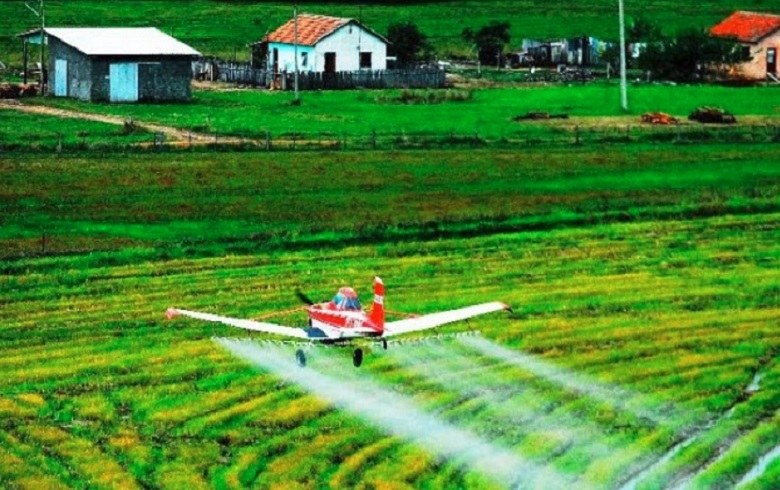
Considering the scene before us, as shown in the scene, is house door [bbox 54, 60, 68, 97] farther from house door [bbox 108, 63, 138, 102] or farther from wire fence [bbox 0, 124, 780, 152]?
wire fence [bbox 0, 124, 780, 152]

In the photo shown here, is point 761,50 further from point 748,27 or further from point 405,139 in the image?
point 405,139

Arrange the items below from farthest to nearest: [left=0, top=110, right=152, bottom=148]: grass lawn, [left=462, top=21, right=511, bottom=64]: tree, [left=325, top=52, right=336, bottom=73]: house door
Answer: [left=462, top=21, right=511, bottom=64]: tree → [left=325, top=52, right=336, bottom=73]: house door → [left=0, top=110, right=152, bottom=148]: grass lawn

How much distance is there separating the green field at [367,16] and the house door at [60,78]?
26.4 meters

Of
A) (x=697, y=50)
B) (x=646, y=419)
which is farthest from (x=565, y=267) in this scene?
(x=697, y=50)

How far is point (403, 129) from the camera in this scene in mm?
89125

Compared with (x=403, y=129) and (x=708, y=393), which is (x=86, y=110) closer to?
(x=403, y=129)

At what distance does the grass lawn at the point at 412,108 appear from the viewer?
90250 millimetres

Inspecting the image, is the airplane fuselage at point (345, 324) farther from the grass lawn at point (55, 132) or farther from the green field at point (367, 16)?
the green field at point (367, 16)

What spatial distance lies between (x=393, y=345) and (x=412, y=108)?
60782mm

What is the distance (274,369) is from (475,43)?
107m

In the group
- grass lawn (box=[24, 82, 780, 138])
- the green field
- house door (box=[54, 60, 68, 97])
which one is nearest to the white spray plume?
grass lawn (box=[24, 82, 780, 138])

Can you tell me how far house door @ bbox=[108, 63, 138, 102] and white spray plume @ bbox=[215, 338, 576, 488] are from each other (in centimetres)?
6554

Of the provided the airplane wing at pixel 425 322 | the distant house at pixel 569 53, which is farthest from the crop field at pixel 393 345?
the distant house at pixel 569 53

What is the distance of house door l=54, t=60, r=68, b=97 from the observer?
109 metres
